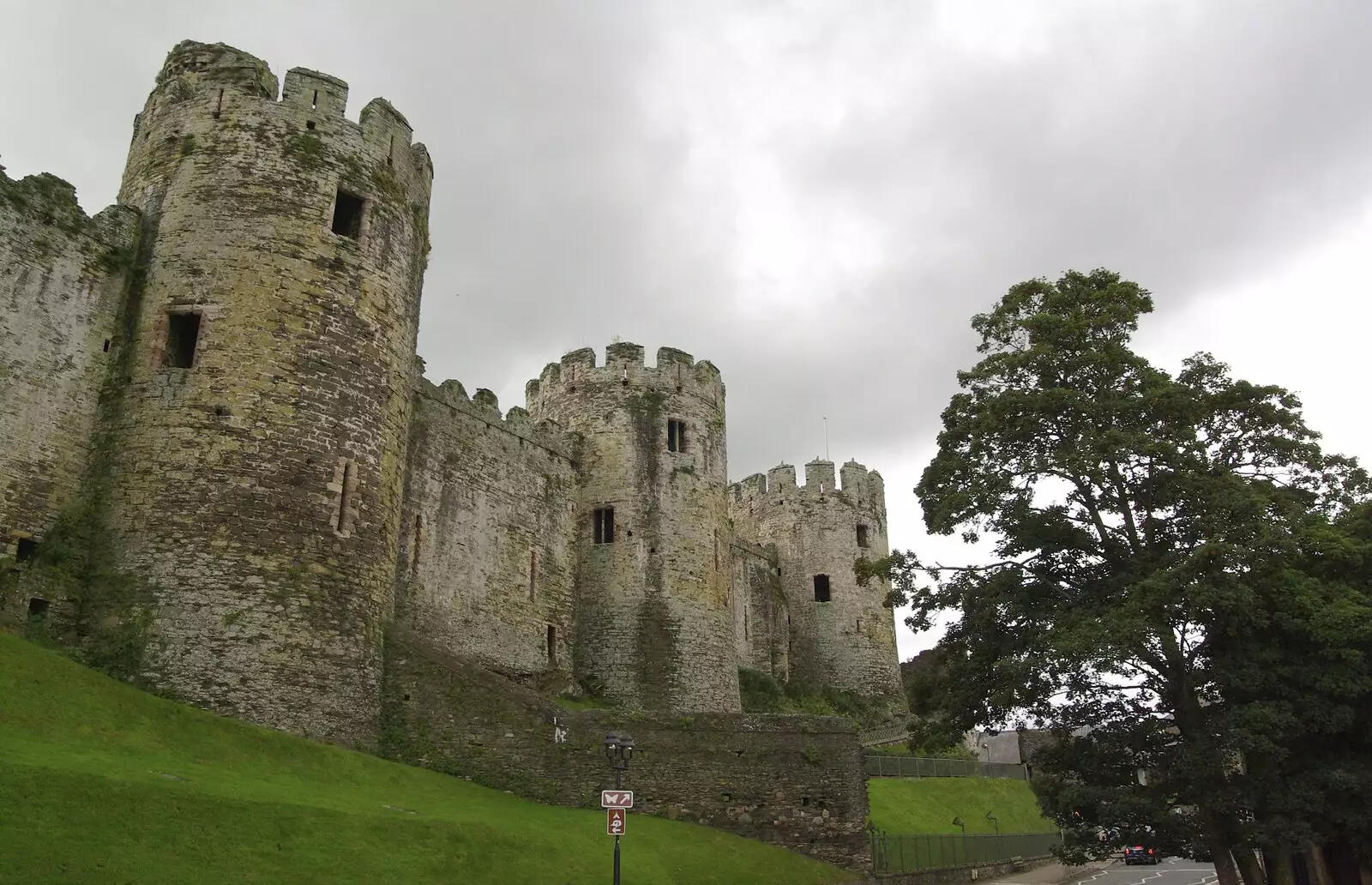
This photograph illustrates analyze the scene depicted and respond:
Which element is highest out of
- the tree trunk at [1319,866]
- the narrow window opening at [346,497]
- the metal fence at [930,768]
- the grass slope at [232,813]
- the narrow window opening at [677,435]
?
the narrow window opening at [677,435]

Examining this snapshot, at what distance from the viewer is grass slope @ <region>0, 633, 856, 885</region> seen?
10.5 meters

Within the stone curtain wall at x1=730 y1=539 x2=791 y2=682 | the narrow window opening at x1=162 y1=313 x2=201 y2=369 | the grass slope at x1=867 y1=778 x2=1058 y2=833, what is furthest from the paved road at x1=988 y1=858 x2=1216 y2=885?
the narrow window opening at x1=162 y1=313 x2=201 y2=369

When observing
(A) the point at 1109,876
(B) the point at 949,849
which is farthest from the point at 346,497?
(A) the point at 1109,876

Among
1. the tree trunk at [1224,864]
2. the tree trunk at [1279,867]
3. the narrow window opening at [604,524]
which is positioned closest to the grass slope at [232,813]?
the tree trunk at [1224,864]

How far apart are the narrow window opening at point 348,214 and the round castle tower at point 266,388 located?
4cm

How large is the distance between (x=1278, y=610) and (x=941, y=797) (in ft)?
63.1

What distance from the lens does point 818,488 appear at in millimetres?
44781

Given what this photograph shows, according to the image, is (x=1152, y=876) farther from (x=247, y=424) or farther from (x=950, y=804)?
(x=247, y=424)

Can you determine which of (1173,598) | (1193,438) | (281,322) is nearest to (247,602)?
(281,322)

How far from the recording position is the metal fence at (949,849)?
23.0 meters

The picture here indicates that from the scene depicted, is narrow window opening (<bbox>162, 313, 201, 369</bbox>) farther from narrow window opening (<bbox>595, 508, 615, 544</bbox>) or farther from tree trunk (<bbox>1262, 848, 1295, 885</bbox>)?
tree trunk (<bbox>1262, 848, 1295, 885</bbox>)

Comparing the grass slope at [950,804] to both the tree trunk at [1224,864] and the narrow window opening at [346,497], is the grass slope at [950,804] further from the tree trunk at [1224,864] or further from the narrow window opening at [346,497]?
the narrow window opening at [346,497]

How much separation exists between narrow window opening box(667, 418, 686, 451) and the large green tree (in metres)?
10.3

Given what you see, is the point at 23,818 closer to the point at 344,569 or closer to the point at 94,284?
the point at 344,569
